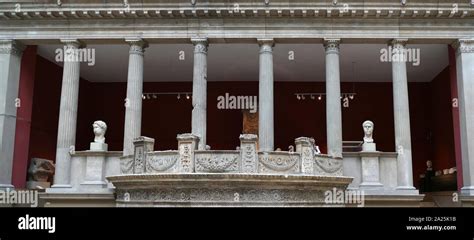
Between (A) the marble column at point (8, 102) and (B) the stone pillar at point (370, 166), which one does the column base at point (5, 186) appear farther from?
(B) the stone pillar at point (370, 166)

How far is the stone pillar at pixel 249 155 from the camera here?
1125 centimetres

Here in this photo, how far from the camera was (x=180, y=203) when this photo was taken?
11.1 meters

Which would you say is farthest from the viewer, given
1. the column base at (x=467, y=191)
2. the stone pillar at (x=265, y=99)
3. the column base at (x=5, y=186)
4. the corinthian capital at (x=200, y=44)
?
the corinthian capital at (x=200, y=44)

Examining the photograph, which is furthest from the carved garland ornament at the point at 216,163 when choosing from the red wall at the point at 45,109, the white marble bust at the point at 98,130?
the red wall at the point at 45,109

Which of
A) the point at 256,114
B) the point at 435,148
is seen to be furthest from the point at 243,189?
the point at 435,148

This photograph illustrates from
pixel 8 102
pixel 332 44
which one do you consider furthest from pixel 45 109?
pixel 332 44

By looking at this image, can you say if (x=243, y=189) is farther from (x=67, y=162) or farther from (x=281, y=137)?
(x=281, y=137)

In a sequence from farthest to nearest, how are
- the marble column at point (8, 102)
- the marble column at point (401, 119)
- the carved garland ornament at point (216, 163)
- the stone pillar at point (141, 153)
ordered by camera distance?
the marble column at point (8, 102)
the marble column at point (401, 119)
the stone pillar at point (141, 153)
the carved garland ornament at point (216, 163)

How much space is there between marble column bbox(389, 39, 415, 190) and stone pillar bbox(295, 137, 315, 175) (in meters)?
5.12

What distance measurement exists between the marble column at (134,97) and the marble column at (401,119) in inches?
360

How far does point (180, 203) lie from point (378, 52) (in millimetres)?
11903

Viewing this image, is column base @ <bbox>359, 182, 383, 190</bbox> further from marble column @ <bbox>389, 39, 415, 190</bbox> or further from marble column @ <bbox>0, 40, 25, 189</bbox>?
marble column @ <bbox>0, 40, 25, 189</bbox>

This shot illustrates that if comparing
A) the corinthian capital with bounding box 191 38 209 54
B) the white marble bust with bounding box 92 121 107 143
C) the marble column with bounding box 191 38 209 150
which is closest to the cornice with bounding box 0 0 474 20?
→ the corinthian capital with bounding box 191 38 209 54

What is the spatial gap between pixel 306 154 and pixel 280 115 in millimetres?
11617
